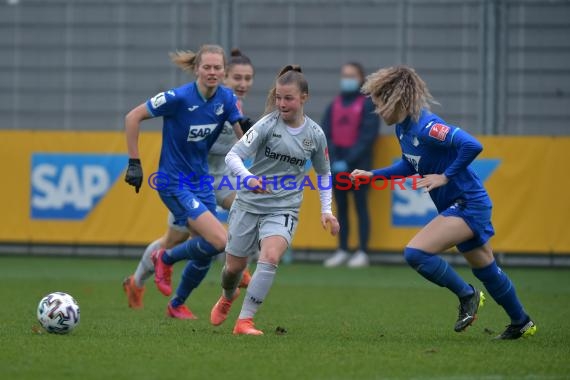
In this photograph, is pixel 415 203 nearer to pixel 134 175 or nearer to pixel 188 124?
pixel 188 124

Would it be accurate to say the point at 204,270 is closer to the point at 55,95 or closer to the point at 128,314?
the point at 128,314

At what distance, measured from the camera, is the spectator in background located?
1550 centimetres

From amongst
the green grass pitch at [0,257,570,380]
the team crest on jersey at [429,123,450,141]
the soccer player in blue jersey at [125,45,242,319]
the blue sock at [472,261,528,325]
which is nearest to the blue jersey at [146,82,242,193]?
the soccer player in blue jersey at [125,45,242,319]

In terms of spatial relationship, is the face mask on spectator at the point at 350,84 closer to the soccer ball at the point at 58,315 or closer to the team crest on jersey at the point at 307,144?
the team crest on jersey at the point at 307,144

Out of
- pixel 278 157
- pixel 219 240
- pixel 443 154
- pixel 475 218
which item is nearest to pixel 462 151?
pixel 443 154

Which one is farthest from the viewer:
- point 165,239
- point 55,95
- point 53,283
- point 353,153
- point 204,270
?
point 55,95

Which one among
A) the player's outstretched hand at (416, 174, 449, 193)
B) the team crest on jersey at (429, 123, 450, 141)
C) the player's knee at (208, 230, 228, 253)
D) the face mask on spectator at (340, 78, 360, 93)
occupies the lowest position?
the player's knee at (208, 230, 228, 253)

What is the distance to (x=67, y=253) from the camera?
16.6m

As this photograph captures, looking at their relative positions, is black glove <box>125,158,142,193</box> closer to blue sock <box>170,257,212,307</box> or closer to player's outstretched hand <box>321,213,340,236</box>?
blue sock <box>170,257,212,307</box>

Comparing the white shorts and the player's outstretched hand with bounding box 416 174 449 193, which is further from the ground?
the player's outstretched hand with bounding box 416 174 449 193

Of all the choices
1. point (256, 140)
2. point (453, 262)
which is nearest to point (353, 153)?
point (453, 262)

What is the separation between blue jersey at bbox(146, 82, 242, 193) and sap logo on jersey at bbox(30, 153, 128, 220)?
21.1 feet

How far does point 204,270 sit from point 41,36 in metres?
9.51

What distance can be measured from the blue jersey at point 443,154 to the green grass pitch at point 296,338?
3.31 ft
